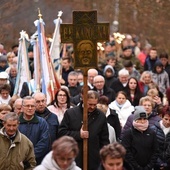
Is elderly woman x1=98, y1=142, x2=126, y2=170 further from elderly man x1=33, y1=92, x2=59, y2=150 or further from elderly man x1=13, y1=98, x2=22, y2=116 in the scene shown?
elderly man x1=13, y1=98, x2=22, y2=116

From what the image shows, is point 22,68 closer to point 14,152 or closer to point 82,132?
point 82,132

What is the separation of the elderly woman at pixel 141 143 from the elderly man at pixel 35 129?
1.23 meters

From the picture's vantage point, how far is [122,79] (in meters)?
22.0

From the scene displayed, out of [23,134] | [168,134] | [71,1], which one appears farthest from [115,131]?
[71,1]

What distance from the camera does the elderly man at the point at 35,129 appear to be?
1538 centimetres

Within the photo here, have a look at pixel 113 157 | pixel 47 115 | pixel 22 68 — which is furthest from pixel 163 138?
pixel 22 68

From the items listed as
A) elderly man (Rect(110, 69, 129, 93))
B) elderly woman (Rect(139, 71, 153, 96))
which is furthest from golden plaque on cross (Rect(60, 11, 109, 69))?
elderly woman (Rect(139, 71, 153, 96))

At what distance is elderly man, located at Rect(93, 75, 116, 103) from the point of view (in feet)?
67.7

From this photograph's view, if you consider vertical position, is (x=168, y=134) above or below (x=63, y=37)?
below

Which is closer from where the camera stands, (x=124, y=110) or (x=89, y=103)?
(x=89, y=103)

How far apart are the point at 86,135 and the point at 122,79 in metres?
6.92

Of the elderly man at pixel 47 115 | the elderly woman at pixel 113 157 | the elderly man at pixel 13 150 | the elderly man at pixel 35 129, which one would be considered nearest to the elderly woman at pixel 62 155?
the elderly woman at pixel 113 157

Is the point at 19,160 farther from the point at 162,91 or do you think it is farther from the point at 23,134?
the point at 162,91

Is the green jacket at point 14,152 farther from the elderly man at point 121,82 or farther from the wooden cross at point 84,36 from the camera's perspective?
the elderly man at point 121,82
